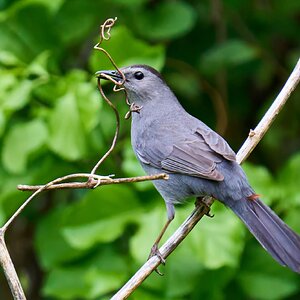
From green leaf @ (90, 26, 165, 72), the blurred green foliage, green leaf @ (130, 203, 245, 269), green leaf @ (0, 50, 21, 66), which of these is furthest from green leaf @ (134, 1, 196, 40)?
green leaf @ (130, 203, 245, 269)

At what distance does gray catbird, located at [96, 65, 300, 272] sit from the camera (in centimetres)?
332

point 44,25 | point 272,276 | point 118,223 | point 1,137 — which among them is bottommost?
point 272,276

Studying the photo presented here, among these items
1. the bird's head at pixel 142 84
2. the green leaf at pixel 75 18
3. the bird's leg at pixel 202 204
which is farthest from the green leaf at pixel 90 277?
the green leaf at pixel 75 18

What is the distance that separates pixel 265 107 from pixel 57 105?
6.73ft

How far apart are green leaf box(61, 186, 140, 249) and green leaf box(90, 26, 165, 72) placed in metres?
0.71

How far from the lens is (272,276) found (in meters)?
4.46

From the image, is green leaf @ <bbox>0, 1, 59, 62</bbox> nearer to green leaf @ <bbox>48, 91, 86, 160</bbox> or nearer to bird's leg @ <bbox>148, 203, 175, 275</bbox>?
green leaf @ <bbox>48, 91, 86, 160</bbox>

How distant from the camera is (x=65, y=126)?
166 inches

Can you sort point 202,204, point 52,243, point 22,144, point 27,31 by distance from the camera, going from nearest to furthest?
1. point 202,204
2. point 22,144
3. point 52,243
4. point 27,31

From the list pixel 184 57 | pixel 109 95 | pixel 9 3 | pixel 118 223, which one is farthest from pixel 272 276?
pixel 9 3

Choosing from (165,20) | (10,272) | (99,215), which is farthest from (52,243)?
(10,272)

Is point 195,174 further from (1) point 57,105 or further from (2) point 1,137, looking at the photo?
(2) point 1,137

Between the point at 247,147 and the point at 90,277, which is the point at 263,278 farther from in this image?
the point at 247,147

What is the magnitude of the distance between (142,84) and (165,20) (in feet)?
3.33
